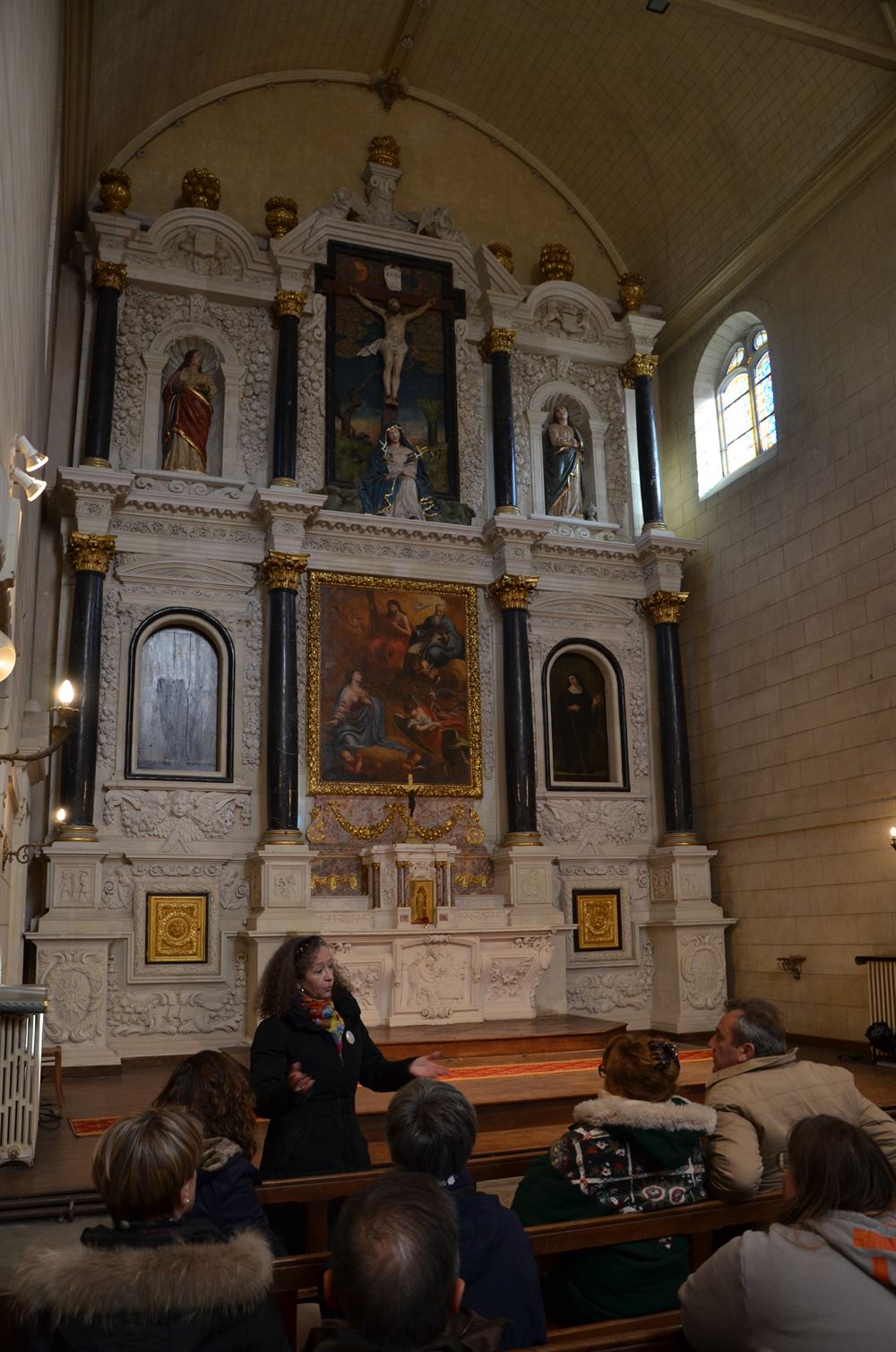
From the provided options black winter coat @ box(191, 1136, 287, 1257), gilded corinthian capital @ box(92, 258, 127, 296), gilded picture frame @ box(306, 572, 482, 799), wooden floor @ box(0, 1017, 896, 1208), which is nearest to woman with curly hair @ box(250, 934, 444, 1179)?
black winter coat @ box(191, 1136, 287, 1257)

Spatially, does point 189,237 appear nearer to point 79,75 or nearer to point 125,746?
point 79,75

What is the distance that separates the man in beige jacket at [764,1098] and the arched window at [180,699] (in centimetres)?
938

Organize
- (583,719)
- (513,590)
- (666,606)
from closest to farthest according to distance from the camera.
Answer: (513,590), (583,719), (666,606)

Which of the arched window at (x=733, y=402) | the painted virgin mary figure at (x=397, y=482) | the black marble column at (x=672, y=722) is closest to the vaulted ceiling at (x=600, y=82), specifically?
the arched window at (x=733, y=402)

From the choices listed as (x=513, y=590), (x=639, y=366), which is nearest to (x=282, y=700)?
(x=513, y=590)

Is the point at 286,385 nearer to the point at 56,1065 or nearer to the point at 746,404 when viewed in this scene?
the point at 746,404

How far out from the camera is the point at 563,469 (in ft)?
48.7

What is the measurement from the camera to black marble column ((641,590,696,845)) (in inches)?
538

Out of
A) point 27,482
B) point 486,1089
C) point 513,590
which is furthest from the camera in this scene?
point 513,590

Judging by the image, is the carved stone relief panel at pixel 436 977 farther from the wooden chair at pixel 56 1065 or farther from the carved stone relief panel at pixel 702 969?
the wooden chair at pixel 56 1065

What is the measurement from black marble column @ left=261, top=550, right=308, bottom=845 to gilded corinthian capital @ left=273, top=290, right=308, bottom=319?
3.25 m

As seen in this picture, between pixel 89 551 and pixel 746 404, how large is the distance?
8.25 m

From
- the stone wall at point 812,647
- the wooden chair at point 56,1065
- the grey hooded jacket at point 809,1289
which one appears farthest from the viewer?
the stone wall at point 812,647

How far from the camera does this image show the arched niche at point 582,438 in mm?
14859
